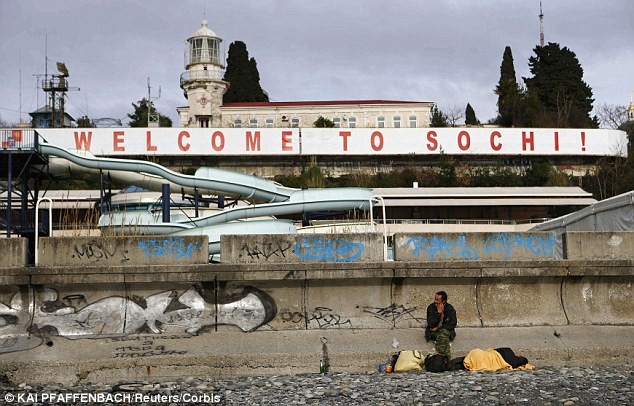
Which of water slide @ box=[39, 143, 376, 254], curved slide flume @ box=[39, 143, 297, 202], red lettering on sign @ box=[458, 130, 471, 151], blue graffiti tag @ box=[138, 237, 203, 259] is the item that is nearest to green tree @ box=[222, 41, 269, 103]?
red lettering on sign @ box=[458, 130, 471, 151]

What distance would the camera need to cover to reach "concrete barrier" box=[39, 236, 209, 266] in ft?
47.7

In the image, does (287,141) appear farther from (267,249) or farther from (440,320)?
(440,320)

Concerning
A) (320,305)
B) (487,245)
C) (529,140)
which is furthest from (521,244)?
(529,140)

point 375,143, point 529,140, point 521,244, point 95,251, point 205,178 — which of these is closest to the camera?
point 95,251

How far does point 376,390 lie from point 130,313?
5168mm

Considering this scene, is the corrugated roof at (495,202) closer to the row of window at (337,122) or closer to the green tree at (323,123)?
the green tree at (323,123)

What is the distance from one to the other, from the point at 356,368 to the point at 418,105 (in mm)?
67013

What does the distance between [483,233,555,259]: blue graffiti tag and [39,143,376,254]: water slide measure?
4.87m

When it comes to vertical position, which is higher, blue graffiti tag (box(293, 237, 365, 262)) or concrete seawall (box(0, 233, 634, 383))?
blue graffiti tag (box(293, 237, 365, 262))

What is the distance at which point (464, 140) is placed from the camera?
68625 millimetres

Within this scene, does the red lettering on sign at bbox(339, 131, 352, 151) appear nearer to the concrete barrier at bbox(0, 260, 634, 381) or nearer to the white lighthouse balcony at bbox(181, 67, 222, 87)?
the white lighthouse balcony at bbox(181, 67, 222, 87)

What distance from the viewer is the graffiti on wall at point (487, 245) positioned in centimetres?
1490

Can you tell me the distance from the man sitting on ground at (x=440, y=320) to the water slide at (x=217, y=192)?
6.12 m

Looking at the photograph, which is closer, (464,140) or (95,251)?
(95,251)
